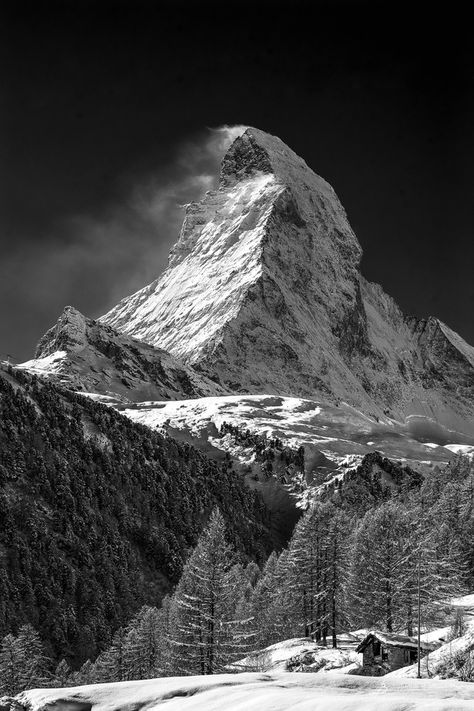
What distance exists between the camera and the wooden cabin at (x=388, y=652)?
42.0m

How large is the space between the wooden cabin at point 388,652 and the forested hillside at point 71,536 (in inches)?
3957

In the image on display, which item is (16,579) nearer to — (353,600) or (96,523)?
(96,523)

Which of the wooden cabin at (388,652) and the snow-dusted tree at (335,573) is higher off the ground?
the snow-dusted tree at (335,573)

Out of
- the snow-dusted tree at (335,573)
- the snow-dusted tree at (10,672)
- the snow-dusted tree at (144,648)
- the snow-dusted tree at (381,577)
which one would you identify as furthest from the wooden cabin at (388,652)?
the snow-dusted tree at (10,672)

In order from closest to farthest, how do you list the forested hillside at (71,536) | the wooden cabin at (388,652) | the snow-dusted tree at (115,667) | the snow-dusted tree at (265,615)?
the wooden cabin at (388,652) < the snow-dusted tree at (265,615) < the snow-dusted tree at (115,667) < the forested hillside at (71,536)

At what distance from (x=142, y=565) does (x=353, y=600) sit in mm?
118529

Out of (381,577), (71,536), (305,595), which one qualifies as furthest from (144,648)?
(71,536)

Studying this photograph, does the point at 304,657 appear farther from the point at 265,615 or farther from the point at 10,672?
the point at 10,672

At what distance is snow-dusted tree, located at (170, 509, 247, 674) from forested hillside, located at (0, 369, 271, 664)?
86.6 m

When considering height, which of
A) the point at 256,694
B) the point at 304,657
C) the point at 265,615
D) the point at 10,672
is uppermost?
the point at 256,694

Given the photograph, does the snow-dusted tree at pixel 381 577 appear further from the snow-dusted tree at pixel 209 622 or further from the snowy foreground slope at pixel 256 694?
the snowy foreground slope at pixel 256 694

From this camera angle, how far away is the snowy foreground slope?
20.3 meters

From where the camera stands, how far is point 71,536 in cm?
16375

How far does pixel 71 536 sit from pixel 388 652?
129645 millimetres
